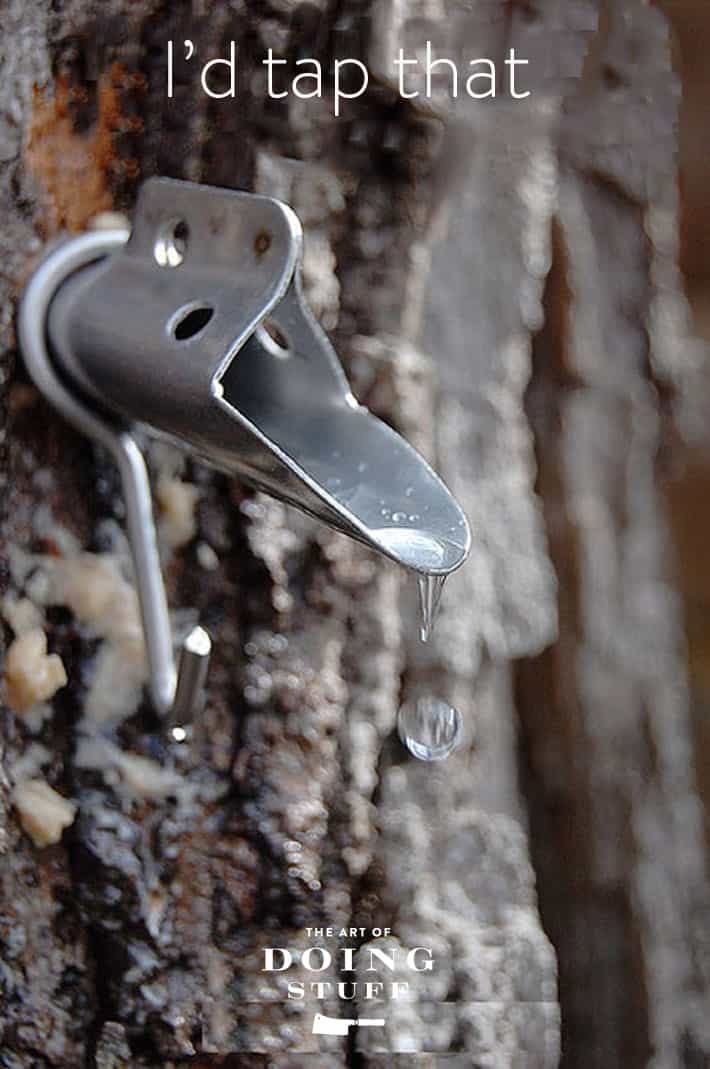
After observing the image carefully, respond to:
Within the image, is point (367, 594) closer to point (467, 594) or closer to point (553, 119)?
point (467, 594)

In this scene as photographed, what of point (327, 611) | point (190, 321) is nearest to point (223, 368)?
point (190, 321)

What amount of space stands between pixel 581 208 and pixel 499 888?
1.38 ft

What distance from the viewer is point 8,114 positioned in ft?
1.54

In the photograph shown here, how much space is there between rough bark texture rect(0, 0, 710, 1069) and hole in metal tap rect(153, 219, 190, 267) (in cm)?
7

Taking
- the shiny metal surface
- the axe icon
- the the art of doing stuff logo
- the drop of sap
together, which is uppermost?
the shiny metal surface

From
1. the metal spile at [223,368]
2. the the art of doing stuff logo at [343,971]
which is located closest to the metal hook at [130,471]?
the metal spile at [223,368]

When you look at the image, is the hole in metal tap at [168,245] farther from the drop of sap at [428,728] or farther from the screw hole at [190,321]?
the drop of sap at [428,728]

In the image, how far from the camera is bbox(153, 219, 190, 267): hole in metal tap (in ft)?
1.35

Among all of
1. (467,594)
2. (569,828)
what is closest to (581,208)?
(467,594)

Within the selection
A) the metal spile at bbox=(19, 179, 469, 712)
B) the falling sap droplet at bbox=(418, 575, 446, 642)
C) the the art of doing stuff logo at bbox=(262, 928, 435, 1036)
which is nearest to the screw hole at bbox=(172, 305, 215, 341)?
the metal spile at bbox=(19, 179, 469, 712)

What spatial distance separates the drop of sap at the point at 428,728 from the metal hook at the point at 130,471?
143 mm

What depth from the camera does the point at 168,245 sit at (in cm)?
42

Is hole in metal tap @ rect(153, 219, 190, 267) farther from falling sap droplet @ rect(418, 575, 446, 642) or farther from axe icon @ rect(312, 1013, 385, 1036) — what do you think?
axe icon @ rect(312, 1013, 385, 1036)

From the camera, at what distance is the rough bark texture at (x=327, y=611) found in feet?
1.54
